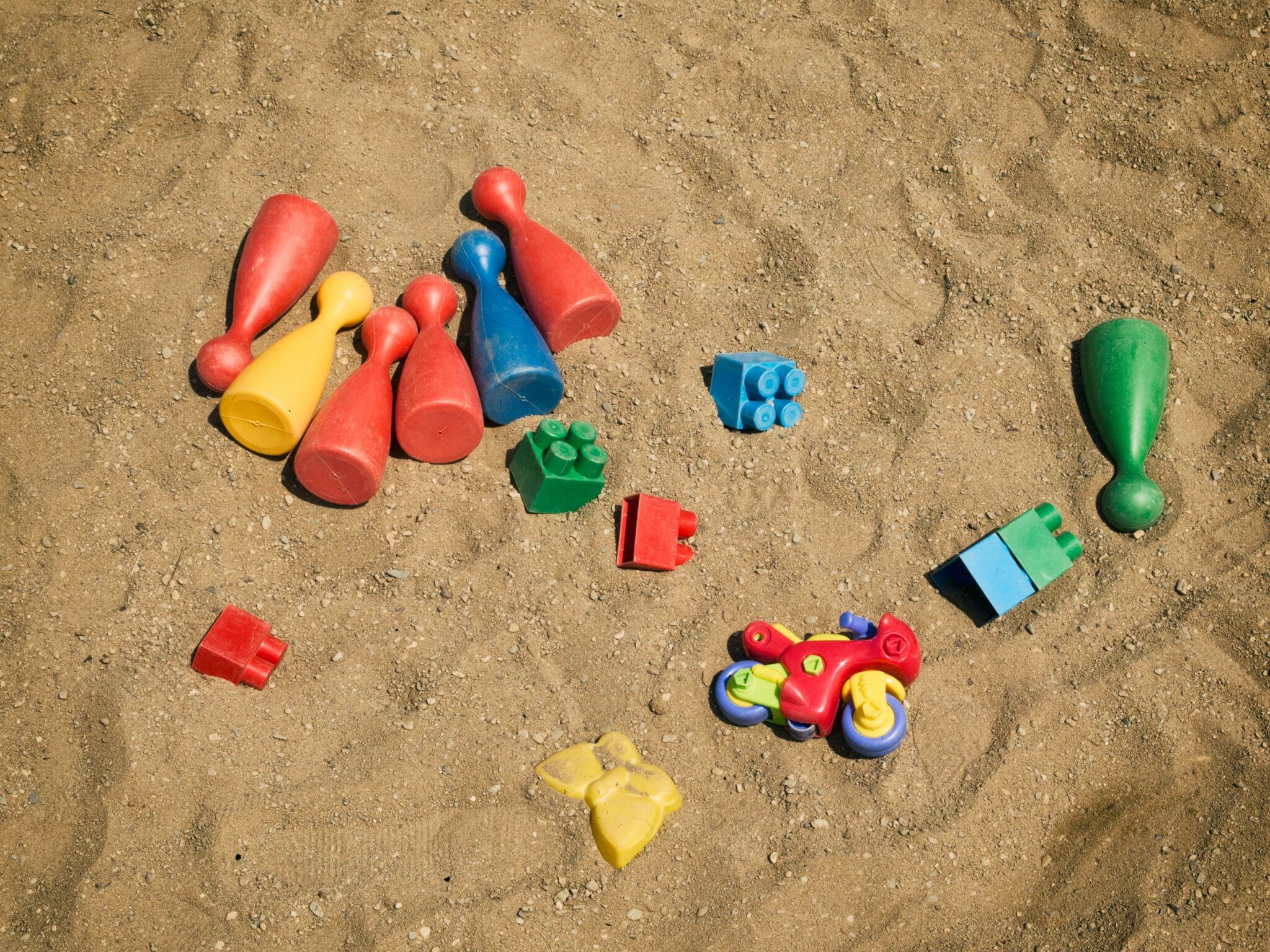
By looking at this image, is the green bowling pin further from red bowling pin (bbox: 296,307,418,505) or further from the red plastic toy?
red bowling pin (bbox: 296,307,418,505)

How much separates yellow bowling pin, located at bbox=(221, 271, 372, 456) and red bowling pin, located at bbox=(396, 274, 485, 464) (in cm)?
14

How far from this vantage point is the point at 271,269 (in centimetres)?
202

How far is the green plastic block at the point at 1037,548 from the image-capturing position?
1.98 metres

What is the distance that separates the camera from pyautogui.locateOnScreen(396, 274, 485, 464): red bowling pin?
6.32 feet

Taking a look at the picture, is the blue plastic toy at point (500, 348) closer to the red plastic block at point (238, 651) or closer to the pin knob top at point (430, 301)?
the pin knob top at point (430, 301)

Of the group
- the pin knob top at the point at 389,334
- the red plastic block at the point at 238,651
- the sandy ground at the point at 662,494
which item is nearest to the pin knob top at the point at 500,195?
the sandy ground at the point at 662,494

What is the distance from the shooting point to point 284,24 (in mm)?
2391

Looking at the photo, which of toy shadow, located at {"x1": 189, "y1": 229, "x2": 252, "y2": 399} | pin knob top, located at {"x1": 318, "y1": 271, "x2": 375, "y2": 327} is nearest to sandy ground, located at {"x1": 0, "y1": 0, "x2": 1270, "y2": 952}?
toy shadow, located at {"x1": 189, "y1": 229, "x2": 252, "y2": 399}

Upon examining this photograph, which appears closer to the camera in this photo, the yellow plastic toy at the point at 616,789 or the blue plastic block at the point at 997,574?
the yellow plastic toy at the point at 616,789

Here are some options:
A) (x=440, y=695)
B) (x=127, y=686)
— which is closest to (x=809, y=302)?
(x=440, y=695)

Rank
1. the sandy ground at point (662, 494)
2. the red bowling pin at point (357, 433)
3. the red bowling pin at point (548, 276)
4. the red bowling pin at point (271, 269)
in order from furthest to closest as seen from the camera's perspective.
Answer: the red bowling pin at point (548, 276) → the red bowling pin at point (271, 269) → the red bowling pin at point (357, 433) → the sandy ground at point (662, 494)

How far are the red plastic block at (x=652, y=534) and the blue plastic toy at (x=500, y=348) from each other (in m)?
0.29

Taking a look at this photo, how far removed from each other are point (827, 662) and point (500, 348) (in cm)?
88

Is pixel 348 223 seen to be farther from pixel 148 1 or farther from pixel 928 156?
pixel 928 156
